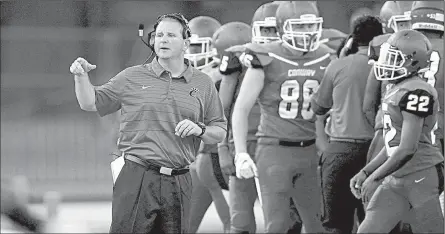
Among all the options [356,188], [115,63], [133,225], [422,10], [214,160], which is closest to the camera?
[133,225]

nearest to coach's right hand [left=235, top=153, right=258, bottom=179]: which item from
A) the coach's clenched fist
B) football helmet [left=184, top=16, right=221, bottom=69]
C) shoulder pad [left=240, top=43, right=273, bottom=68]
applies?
shoulder pad [left=240, top=43, right=273, bottom=68]

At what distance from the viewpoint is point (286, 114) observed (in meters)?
6.88

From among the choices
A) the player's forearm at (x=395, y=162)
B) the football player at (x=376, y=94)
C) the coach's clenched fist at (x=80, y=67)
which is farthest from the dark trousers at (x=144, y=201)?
the football player at (x=376, y=94)

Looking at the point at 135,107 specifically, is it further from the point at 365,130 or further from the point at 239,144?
the point at 365,130

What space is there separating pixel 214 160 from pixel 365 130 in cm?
121

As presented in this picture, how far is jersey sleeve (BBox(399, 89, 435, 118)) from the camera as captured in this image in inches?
229

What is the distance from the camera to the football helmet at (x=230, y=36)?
791cm

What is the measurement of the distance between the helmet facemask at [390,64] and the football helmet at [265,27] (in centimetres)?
167

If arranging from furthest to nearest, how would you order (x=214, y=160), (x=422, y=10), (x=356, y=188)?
(x=214, y=160)
(x=422, y=10)
(x=356, y=188)

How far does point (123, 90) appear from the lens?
5316 mm

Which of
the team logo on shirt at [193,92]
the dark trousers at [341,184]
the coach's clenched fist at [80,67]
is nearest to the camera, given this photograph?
the coach's clenched fist at [80,67]

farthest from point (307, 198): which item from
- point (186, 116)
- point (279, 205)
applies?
point (186, 116)

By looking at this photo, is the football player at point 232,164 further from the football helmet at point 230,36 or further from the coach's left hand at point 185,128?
the coach's left hand at point 185,128

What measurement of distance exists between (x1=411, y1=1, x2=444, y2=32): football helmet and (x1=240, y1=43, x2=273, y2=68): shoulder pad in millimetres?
863
